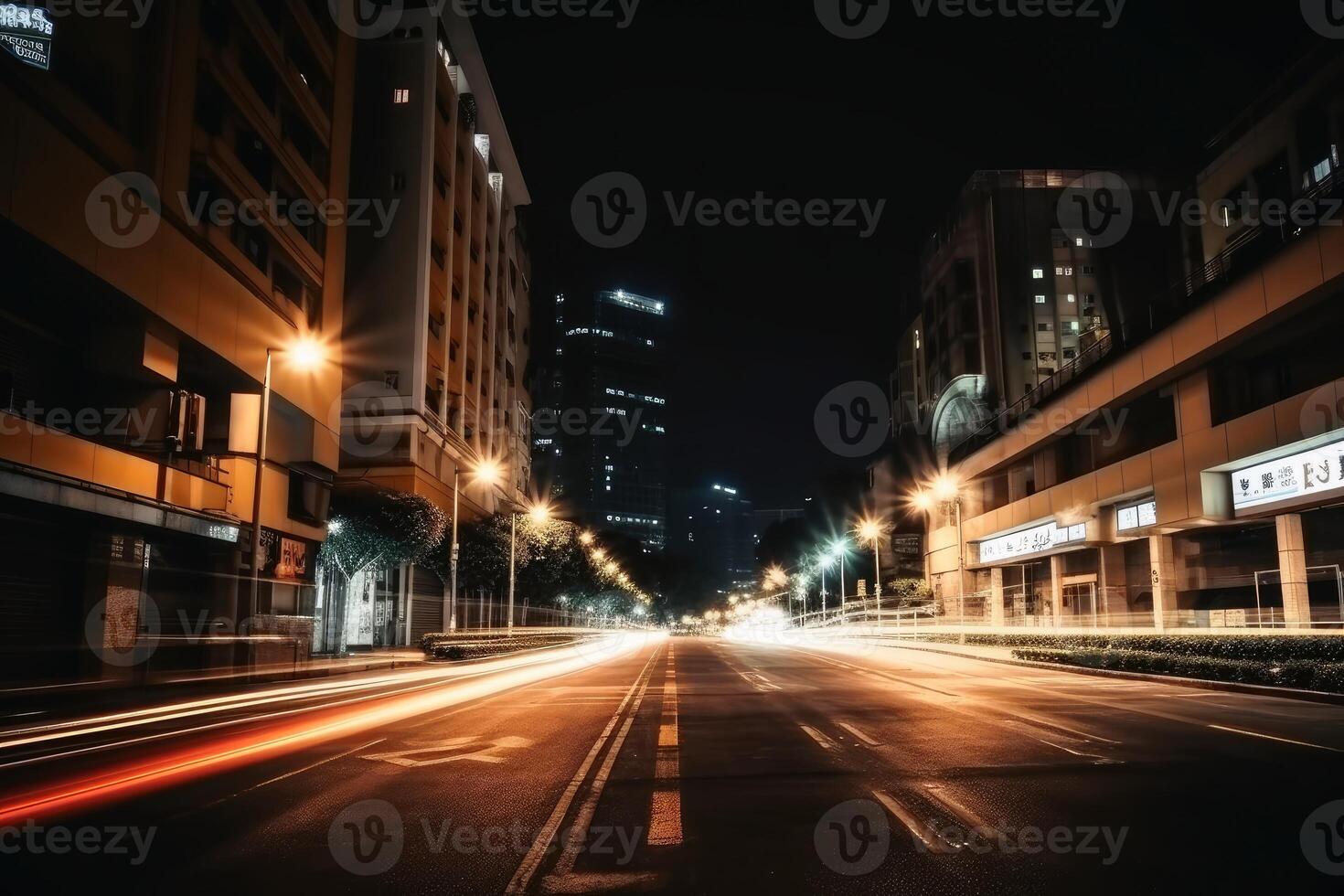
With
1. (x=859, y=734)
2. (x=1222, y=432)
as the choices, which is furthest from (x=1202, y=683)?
(x=859, y=734)

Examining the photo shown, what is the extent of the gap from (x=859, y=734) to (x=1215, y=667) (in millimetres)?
14856

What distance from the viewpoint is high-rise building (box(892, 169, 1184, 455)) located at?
77.6 meters

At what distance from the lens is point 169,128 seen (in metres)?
25.4

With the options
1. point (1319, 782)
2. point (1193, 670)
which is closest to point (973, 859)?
point (1319, 782)

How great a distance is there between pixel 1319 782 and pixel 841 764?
4.43 metres

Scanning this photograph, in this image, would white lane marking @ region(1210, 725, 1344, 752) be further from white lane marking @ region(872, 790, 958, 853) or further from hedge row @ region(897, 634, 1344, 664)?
hedge row @ region(897, 634, 1344, 664)

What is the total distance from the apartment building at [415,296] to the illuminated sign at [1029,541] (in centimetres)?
3054

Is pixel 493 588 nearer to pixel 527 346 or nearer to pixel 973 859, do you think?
pixel 527 346

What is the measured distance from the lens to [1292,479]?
2958 centimetres

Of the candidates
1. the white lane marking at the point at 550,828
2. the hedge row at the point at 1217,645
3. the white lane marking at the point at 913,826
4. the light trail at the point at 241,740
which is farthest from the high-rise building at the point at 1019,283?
the white lane marking at the point at 913,826

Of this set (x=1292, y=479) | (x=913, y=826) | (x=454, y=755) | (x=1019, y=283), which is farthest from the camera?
(x=1019, y=283)

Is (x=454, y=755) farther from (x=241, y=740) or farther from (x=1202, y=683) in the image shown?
(x=1202, y=683)

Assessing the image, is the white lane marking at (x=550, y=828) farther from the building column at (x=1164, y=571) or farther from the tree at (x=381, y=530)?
the building column at (x=1164, y=571)

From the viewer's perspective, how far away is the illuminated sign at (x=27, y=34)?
19484mm
